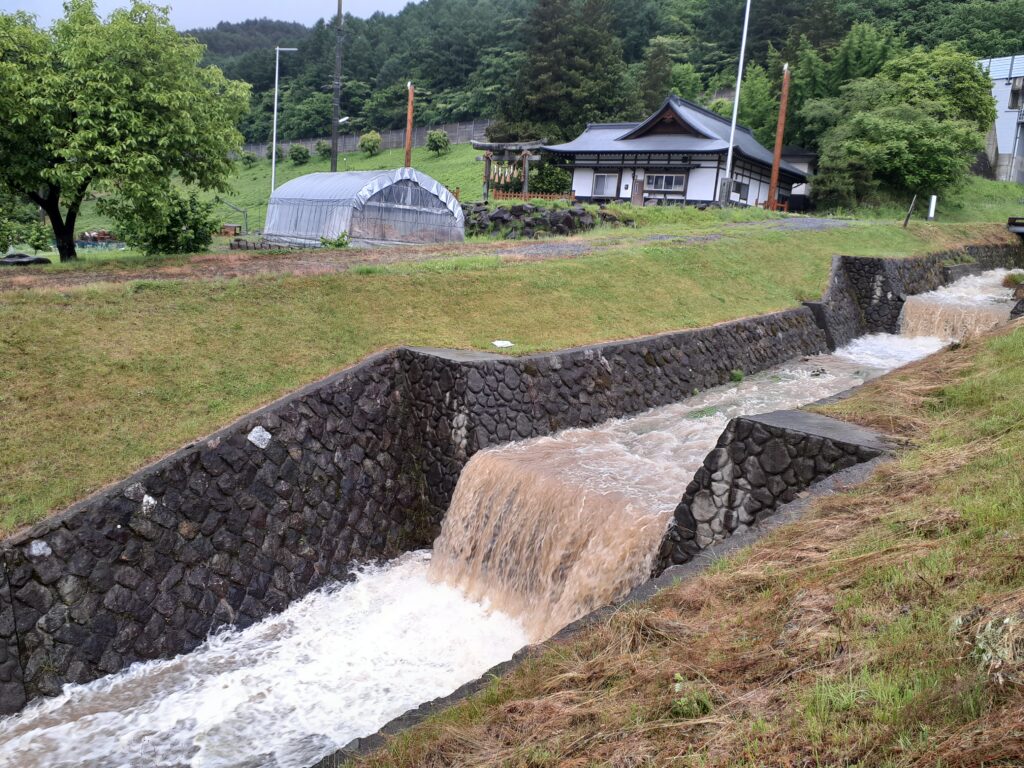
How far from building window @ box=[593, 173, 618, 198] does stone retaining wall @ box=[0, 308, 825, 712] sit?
25694 mm

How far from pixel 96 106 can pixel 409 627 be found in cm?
1165

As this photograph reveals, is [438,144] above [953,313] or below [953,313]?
above

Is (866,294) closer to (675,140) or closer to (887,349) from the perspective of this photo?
(887,349)

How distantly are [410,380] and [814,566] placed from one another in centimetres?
690

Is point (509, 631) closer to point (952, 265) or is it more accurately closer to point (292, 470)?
point (292, 470)

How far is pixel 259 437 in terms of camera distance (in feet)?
27.3

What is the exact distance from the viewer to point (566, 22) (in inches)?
1971

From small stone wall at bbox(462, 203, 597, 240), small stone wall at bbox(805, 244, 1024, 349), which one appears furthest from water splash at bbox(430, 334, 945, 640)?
small stone wall at bbox(462, 203, 597, 240)

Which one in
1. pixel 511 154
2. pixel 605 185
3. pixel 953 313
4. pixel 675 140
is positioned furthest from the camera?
pixel 511 154

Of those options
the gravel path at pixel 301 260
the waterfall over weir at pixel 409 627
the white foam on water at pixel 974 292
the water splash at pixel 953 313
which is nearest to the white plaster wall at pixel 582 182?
the gravel path at pixel 301 260

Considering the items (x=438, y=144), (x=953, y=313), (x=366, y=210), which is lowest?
(x=953, y=313)

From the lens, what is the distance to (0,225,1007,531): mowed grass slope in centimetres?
755

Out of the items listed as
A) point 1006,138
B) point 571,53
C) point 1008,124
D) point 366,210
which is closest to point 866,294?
point 366,210

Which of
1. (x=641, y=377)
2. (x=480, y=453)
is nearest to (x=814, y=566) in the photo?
(x=480, y=453)
